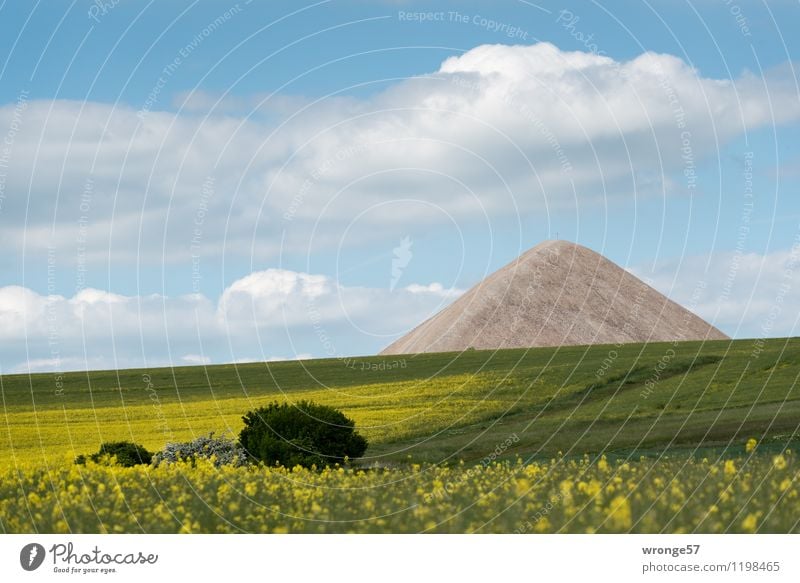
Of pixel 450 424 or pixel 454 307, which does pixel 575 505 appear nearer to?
pixel 450 424

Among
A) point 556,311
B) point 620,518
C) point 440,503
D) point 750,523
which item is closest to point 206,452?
point 440,503

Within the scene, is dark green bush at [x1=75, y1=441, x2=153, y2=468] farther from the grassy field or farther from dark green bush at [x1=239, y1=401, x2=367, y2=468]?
dark green bush at [x1=239, y1=401, x2=367, y2=468]

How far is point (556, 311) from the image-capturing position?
116 metres

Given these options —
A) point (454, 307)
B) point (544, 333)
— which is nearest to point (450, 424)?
point (544, 333)

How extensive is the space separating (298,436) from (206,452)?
3.08m

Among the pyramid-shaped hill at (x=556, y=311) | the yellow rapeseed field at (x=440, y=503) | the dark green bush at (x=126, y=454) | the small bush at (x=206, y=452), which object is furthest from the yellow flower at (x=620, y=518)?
the pyramid-shaped hill at (x=556, y=311)

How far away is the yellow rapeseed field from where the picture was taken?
11.7m

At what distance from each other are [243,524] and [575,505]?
186 inches

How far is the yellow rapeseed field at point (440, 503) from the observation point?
11664 mm

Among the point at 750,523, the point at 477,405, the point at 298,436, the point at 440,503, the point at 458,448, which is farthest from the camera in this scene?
the point at 477,405

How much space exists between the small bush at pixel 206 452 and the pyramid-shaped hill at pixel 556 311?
79.1m

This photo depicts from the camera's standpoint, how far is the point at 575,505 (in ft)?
40.3

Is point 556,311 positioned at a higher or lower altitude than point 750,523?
higher

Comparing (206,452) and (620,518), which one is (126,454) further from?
(620,518)
